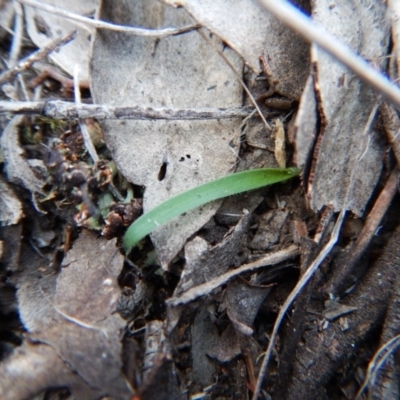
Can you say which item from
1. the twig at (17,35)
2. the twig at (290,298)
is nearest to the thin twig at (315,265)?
the twig at (290,298)

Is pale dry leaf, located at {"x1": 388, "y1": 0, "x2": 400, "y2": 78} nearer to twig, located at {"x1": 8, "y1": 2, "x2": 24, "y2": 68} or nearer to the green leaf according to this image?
the green leaf

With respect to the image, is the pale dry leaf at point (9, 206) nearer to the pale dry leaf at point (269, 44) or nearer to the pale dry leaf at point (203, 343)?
the pale dry leaf at point (203, 343)

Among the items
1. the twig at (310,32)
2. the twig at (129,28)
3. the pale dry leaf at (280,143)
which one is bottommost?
the pale dry leaf at (280,143)

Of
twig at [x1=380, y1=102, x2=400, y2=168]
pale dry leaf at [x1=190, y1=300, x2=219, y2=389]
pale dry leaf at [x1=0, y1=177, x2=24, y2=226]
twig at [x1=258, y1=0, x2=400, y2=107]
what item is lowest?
pale dry leaf at [x1=190, y1=300, x2=219, y2=389]

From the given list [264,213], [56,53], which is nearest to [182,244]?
[264,213]

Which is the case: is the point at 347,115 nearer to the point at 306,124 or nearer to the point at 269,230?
the point at 306,124

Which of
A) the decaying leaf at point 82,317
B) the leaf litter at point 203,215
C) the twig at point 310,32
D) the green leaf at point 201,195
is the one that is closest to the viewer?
the twig at point 310,32

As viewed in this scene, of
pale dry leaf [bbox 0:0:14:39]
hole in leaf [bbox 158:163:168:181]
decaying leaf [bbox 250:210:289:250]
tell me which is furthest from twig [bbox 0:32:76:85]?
decaying leaf [bbox 250:210:289:250]
